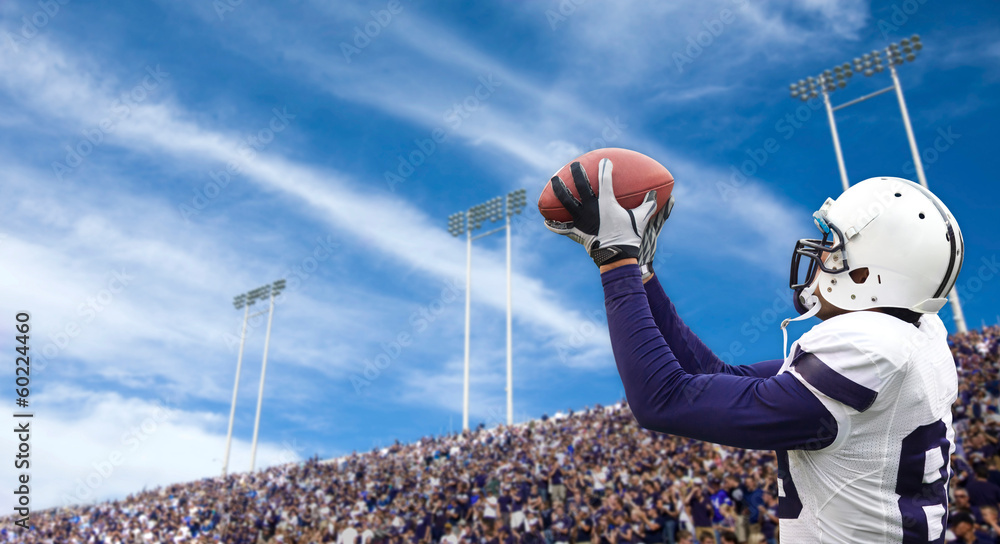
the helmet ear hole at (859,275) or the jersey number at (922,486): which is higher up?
the helmet ear hole at (859,275)

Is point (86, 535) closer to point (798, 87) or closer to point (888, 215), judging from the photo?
point (888, 215)

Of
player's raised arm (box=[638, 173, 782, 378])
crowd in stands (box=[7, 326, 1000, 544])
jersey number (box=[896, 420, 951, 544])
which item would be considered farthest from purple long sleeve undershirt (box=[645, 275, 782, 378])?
crowd in stands (box=[7, 326, 1000, 544])

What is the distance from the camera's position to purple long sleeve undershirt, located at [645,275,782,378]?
2.14m

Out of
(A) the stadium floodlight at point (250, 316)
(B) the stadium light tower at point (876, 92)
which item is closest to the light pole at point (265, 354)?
(A) the stadium floodlight at point (250, 316)

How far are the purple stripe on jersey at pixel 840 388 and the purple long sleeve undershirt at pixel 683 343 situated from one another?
23.4 inches

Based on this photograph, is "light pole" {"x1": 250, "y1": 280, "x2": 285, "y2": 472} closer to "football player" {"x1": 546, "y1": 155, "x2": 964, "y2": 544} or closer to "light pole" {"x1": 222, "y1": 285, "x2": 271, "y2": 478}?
"light pole" {"x1": 222, "y1": 285, "x2": 271, "y2": 478}

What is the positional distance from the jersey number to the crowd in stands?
18.3ft

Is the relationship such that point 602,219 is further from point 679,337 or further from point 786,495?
point 786,495

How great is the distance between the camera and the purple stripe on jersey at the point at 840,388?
1.54m

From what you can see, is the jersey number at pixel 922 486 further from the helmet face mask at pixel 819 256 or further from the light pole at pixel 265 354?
the light pole at pixel 265 354

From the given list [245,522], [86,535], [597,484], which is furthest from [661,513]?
[86,535]

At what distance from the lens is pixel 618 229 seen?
1759 mm

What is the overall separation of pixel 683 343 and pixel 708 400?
0.61 meters

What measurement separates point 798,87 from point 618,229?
2923 centimetres
